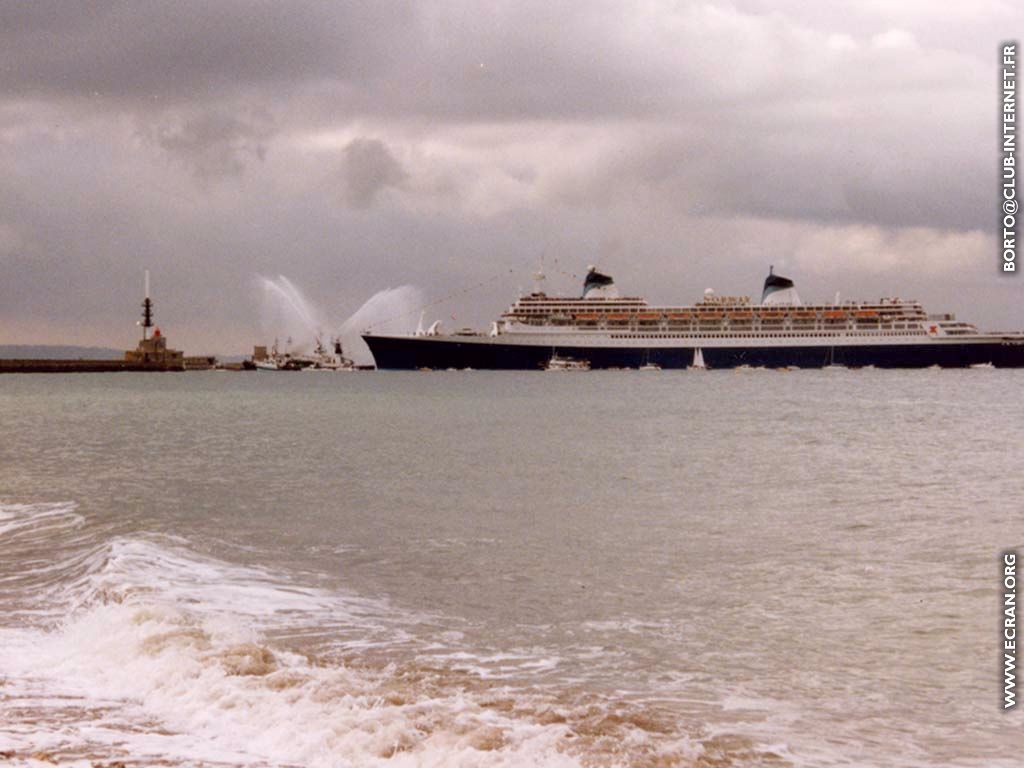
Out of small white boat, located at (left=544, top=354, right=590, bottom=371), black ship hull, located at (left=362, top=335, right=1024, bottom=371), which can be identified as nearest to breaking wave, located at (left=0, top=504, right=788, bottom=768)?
small white boat, located at (left=544, top=354, right=590, bottom=371)

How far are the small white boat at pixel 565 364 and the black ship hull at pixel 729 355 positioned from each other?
57cm

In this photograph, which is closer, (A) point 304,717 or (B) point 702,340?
(A) point 304,717

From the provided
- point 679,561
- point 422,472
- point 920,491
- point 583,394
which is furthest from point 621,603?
point 583,394

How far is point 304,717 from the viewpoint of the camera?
25.7ft

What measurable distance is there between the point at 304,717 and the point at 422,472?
72.3 ft

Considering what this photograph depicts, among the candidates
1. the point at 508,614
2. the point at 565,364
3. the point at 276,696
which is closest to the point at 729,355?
the point at 565,364

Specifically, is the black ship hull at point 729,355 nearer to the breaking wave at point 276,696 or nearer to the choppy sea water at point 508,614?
the choppy sea water at point 508,614

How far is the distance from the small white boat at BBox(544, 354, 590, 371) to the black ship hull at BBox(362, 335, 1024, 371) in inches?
22.6

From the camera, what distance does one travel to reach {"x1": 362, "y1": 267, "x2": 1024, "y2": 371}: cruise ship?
463 feet

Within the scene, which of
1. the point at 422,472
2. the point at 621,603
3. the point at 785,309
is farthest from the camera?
the point at 785,309

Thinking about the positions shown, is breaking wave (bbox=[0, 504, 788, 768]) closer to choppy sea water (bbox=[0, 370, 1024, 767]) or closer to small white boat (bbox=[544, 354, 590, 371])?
choppy sea water (bbox=[0, 370, 1024, 767])

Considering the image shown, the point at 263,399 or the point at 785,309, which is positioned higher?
the point at 785,309

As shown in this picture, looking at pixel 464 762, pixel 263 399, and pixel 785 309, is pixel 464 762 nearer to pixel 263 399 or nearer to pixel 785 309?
pixel 263 399

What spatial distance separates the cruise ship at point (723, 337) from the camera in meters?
141
